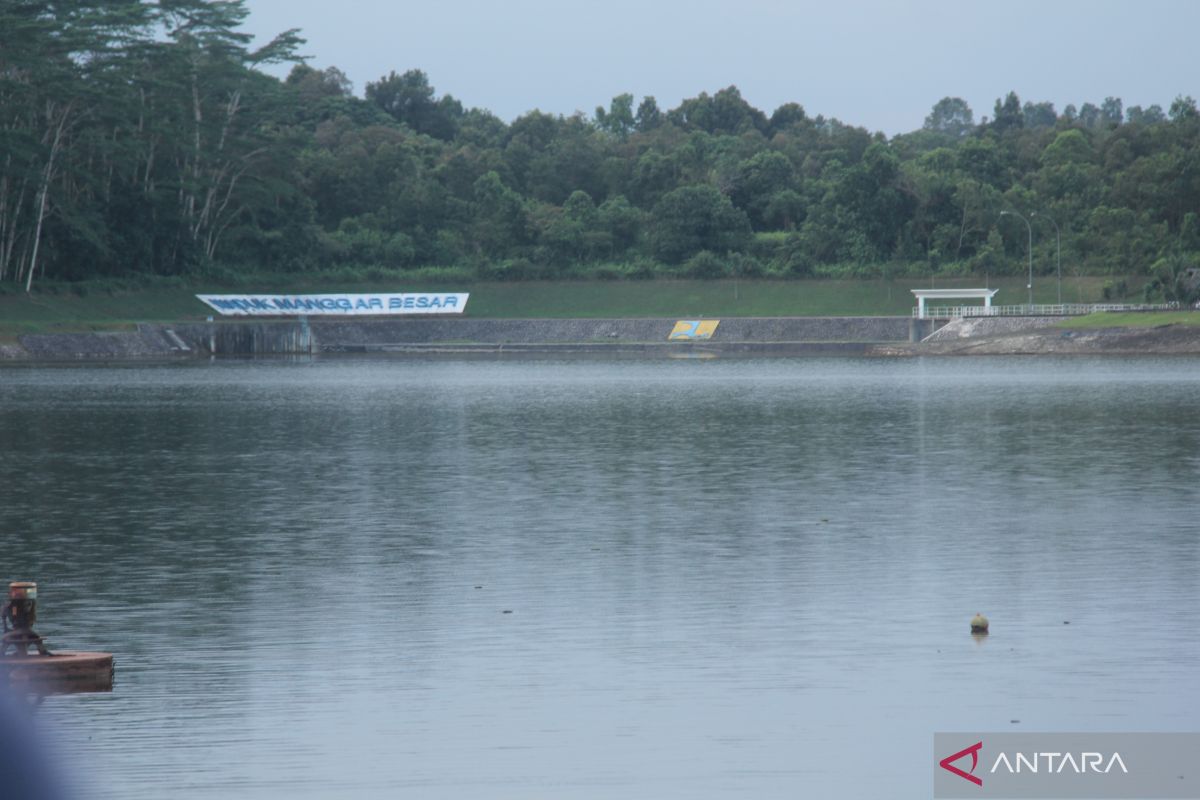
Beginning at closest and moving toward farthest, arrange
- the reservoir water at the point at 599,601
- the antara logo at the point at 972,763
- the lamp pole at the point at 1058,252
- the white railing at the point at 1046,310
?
the antara logo at the point at 972,763 → the reservoir water at the point at 599,601 → the white railing at the point at 1046,310 → the lamp pole at the point at 1058,252

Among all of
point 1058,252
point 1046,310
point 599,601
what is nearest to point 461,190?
point 1058,252

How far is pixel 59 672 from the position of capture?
39.6 feet

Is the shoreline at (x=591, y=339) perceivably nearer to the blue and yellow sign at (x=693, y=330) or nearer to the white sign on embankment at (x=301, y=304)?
the blue and yellow sign at (x=693, y=330)

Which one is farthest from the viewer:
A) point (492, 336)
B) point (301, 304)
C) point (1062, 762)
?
point (301, 304)

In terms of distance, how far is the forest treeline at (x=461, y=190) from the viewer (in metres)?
99.5

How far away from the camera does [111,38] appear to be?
100312 millimetres

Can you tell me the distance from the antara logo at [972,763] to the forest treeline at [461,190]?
87450mm

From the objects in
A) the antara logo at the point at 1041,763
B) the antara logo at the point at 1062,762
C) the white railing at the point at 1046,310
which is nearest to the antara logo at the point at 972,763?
the antara logo at the point at 1041,763

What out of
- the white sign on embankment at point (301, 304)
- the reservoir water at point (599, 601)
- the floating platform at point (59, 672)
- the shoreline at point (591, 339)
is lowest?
the reservoir water at point (599, 601)

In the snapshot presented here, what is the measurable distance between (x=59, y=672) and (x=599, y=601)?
19.2ft

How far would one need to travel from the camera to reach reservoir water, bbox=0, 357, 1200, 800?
34.8 feet

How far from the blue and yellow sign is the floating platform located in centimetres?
8847

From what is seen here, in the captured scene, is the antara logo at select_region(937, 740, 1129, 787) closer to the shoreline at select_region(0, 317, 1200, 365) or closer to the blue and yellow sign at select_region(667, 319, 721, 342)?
the shoreline at select_region(0, 317, 1200, 365)

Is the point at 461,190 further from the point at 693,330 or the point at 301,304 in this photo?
the point at 693,330
